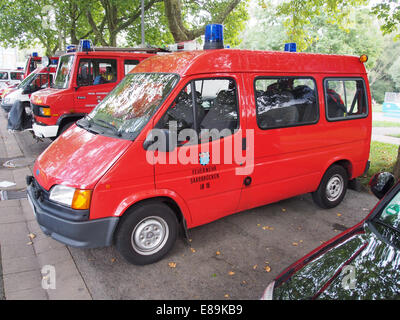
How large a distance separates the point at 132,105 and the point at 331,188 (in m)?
3.67

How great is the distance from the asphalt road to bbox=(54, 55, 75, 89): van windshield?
214 inches

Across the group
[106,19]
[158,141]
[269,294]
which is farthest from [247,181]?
[106,19]

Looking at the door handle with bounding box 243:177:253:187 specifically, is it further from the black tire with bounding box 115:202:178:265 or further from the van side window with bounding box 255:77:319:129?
the black tire with bounding box 115:202:178:265

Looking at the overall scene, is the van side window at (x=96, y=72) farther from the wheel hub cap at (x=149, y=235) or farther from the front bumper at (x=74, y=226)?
the wheel hub cap at (x=149, y=235)

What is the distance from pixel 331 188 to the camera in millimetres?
5605

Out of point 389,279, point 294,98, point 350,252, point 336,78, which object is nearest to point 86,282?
point 350,252

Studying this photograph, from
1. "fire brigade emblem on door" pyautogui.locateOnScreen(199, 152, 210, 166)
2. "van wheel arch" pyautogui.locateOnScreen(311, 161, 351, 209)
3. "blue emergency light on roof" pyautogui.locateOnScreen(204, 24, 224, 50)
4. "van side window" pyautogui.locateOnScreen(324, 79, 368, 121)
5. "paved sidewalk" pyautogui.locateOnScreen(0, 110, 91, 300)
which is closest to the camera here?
"paved sidewalk" pyautogui.locateOnScreen(0, 110, 91, 300)

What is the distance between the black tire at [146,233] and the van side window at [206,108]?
0.94m

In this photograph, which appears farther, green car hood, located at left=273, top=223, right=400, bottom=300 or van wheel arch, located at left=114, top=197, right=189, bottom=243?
van wheel arch, located at left=114, top=197, right=189, bottom=243

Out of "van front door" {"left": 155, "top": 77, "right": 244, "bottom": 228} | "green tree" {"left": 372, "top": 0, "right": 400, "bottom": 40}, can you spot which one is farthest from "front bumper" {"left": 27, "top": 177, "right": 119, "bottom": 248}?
"green tree" {"left": 372, "top": 0, "right": 400, "bottom": 40}

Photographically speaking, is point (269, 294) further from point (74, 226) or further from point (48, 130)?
point (48, 130)

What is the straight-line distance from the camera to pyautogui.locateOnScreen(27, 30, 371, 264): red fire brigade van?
3424 mm

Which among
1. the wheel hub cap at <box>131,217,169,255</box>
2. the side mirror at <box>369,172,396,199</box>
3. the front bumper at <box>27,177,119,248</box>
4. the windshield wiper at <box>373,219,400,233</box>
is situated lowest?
the wheel hub cap at <box>131,217,169,255</box>
